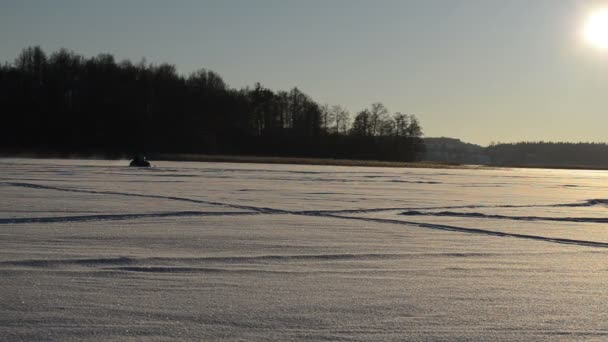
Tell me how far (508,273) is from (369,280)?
46.7 inches

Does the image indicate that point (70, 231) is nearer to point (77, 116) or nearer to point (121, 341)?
point (121, 341)

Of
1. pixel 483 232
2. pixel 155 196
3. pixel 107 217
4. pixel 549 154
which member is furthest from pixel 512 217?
pixel 549 154

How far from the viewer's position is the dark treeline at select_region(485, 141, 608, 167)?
419ft

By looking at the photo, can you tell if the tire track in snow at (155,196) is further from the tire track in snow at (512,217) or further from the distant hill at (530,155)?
the distant hill at (530,155)

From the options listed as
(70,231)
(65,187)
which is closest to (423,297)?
(70,231)

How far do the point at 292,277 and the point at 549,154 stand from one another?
457ft

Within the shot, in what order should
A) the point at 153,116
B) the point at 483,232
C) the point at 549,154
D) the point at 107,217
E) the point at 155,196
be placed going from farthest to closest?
the point at 549,154 → the point at 153,116 → the point at 155,196 → the point at 107,217 → the point at 483,232

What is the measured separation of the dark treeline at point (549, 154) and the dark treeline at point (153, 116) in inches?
2060

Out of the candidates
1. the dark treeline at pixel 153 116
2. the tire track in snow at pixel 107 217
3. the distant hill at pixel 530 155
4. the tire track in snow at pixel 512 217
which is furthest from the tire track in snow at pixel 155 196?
the distant hill at pixel 530 155

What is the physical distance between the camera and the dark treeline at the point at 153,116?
6347cm

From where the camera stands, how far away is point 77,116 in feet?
216

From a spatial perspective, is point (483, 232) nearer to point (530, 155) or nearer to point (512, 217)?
point (512, 217)

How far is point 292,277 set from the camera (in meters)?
5.28

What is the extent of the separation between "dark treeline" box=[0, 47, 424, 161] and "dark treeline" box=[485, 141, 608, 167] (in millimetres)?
52315
